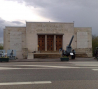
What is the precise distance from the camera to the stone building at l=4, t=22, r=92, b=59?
30.1 m

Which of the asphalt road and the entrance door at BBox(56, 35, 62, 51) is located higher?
the entrance door at BBox(56, 35, 62, 51)

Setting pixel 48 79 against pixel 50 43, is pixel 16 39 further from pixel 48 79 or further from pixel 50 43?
pixel 48 79

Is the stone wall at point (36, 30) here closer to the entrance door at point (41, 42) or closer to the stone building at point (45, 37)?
the stone building at point (45, 37)

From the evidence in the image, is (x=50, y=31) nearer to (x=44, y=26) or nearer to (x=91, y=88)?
(x=44, y=26)

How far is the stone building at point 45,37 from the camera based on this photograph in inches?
1187

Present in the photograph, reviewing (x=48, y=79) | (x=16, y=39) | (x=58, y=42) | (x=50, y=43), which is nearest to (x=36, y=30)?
(x=50, y=43)

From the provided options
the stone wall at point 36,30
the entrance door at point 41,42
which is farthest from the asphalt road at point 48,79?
the entrance door at point 41,42

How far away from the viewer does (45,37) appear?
30.1 metres

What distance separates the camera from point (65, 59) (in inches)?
732

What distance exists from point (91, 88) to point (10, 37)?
27.3 meters

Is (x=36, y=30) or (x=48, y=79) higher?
(x=36, y=30)

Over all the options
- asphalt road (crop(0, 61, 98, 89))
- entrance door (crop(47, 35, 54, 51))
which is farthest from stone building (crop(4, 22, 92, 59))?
asphalt road (crop(0, 61, 98, 89))

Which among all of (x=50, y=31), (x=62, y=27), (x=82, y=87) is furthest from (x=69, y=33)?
(x=82, y=87)

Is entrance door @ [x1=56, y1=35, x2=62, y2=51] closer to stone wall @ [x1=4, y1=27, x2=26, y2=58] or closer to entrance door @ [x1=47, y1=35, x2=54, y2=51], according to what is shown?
entrance door @ [x1=47, y1=35, x2=54, y2=51]
